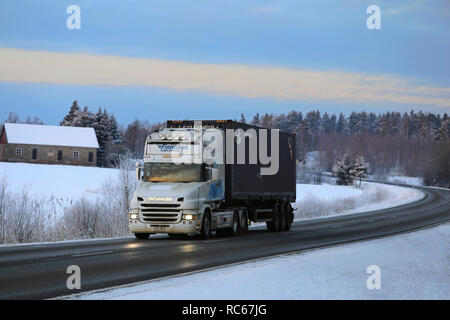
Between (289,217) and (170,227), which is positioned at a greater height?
(170,227)

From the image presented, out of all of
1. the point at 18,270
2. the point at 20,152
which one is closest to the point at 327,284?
the point at 18,270

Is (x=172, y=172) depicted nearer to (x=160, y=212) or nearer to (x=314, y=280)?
(x=160, y=212)

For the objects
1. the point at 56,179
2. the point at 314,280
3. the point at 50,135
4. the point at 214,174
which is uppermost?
the point at 50,135

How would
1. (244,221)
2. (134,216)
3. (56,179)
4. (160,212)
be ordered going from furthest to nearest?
(56,179) → (244,221) → (134,216) → (160,212)

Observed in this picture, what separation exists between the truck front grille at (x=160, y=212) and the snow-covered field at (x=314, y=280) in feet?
19.3

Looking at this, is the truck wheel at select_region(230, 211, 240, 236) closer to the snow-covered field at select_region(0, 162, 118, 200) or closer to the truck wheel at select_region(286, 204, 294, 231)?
the truck wheel at select_region(286, 204, 294, 231)

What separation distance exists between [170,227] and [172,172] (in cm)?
210

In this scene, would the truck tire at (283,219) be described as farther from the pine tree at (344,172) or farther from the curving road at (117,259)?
the pine tree at (344,172)

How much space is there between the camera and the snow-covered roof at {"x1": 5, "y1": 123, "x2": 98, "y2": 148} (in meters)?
98.8

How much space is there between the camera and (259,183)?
27391 mm

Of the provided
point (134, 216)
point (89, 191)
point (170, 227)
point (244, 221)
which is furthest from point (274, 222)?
point (89, 191)

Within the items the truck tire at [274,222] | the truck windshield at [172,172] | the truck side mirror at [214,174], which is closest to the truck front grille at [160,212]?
the truck windshield at [172,172]
